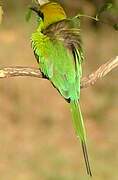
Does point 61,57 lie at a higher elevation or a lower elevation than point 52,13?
lower

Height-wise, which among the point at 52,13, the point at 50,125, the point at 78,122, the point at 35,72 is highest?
the point at 52,13

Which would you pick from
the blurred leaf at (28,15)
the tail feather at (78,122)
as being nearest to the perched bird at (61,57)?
the tail feather at (78,122)

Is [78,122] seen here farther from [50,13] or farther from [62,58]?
[50,13]

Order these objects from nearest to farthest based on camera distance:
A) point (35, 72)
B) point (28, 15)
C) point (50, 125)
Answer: point (28, 15) < point (35, 72) < point (50, 125)

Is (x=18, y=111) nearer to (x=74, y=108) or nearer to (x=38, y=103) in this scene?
(x=38, y=103)

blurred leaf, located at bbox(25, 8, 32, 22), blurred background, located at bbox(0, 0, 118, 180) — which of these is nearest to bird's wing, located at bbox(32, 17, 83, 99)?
blurred leaf, located at bbox(25, 8, 32, 22)

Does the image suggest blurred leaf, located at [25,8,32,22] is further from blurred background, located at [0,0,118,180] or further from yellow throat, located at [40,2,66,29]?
blurred background, located at [0,0,118,180]

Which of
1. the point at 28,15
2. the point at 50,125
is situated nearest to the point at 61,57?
the point at 28,15

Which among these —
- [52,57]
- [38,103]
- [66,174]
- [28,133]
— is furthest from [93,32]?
[52,57]

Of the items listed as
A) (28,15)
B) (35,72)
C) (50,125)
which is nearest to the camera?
(28,15)
